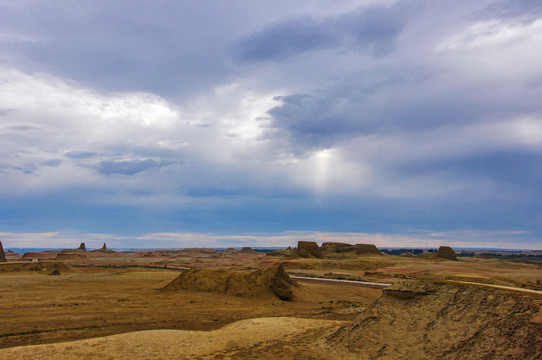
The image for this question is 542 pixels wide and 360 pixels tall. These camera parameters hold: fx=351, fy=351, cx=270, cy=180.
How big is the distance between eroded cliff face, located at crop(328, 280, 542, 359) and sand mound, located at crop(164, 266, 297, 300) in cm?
1372

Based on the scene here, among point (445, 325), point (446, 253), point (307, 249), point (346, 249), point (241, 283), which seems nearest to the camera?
point (445, 325)

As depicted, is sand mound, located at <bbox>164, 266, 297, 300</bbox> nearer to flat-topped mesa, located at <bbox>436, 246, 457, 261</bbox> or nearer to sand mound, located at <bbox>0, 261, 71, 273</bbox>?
sand mound, located at <bbox>0, 261, 71, 273</bbox>

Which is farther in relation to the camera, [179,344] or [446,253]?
[446,253]

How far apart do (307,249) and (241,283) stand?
5276 centimetres

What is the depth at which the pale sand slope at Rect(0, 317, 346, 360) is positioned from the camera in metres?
11.3

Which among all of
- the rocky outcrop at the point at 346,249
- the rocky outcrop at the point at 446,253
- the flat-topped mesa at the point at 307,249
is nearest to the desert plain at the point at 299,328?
the flat-topped mesa at the point at 307,249

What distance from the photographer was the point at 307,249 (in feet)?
259

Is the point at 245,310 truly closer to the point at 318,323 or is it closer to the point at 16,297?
the point at 318,323

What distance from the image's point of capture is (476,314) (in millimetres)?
10484

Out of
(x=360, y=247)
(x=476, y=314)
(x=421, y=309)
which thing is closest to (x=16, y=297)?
(x=421, y=309)

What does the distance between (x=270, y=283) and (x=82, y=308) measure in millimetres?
12541

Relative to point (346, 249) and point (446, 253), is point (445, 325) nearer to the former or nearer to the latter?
point (346, 249)

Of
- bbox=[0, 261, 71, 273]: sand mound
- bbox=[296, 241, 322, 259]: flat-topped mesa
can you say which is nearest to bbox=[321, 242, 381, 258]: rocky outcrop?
bbox=[296, 241, 322, 259]: flat-topped mesa

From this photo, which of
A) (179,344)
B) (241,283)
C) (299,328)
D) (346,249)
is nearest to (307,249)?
(346,249)
